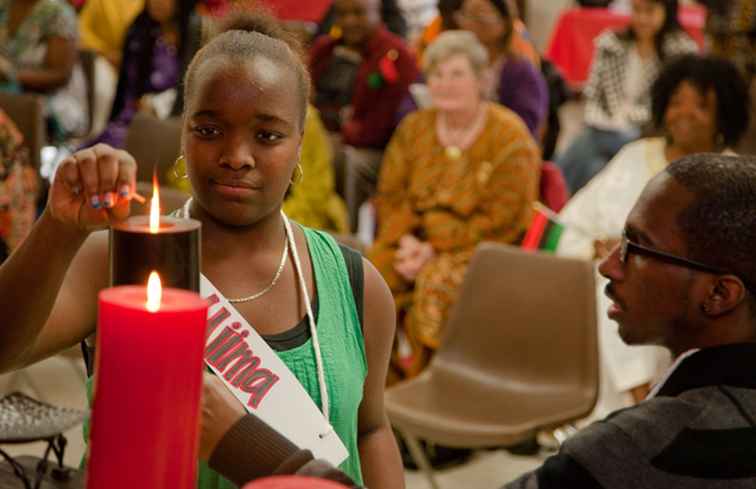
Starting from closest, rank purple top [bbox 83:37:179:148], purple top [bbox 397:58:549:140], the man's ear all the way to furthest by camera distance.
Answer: the man's ear < purple top [bbox 397:58:549:140] < purple top [bbox 83:37:179:148]

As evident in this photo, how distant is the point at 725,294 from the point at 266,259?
58cm

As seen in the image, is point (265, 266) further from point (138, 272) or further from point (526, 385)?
point (526, 385)

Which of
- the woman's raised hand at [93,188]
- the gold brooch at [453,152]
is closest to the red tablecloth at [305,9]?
the gold brooch at [453,152]

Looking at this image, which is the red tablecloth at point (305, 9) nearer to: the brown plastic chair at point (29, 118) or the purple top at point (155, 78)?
the purple top at point (155, 78)

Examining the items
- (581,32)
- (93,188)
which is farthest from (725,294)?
(581,32)

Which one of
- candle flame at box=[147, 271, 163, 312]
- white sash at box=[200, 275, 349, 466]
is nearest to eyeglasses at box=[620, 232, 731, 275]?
white sash at box=[200, 275, 349, 466]

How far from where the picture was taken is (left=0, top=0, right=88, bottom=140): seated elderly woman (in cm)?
580

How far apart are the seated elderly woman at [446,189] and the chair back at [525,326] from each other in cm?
45

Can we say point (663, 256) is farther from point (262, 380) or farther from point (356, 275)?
point (262, 380)

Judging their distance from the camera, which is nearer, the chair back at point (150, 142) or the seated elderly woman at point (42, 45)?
the chair back at point (150, 142)

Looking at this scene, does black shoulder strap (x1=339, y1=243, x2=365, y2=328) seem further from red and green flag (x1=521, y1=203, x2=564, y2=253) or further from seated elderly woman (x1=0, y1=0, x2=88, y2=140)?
seated elderly woman (x1=0, y1=0, x2=88, y2=140)

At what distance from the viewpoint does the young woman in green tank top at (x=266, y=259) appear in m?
1.39

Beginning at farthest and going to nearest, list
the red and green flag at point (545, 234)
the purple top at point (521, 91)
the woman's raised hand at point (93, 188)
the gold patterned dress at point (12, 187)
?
the purple top at point (521, 91) < the red and green flag at point (545, 234) < the gold patterned dress at point (12, 187) < the woman's raised hand at point (93, 188)

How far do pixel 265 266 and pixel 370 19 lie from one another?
463cm
